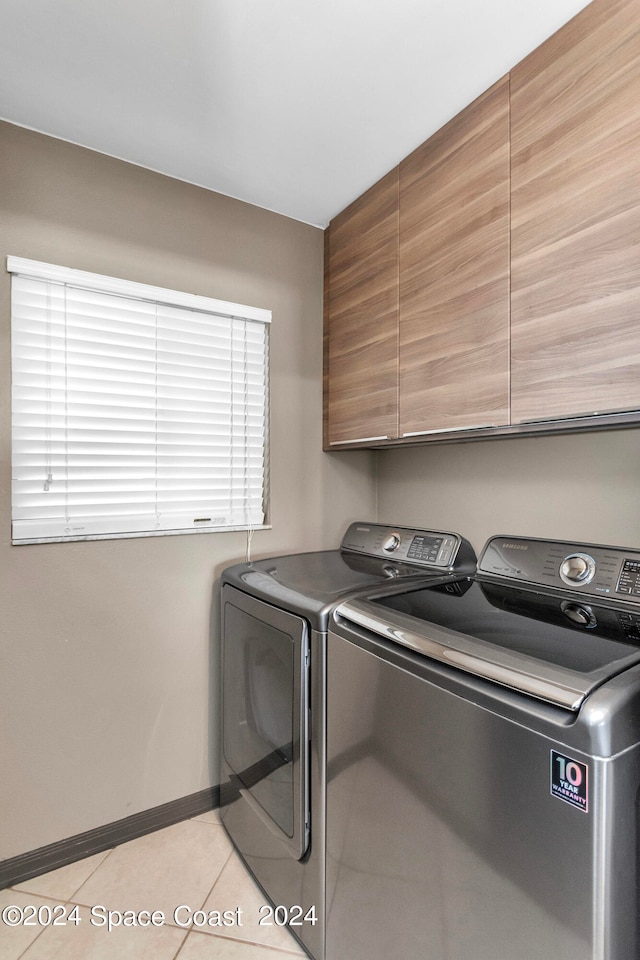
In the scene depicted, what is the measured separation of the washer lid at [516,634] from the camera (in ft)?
2.76

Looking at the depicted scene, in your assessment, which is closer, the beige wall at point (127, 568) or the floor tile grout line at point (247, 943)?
the floor tile grout line at point (247, 943)

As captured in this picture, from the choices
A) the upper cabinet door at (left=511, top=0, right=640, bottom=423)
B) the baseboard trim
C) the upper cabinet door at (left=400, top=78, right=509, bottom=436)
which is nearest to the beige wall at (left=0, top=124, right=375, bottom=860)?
the baseboard trim

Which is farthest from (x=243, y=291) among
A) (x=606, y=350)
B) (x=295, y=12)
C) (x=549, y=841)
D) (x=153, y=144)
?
(x=549, y=841)

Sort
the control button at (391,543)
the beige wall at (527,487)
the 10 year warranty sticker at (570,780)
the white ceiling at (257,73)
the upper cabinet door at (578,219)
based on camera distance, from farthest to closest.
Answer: the control button at (391,543) → the beige wall at (527,487) → the white ceiling at (257,73) → the upper cabinet door at (578,219) → the 10 year warranty sticker at (570,780)

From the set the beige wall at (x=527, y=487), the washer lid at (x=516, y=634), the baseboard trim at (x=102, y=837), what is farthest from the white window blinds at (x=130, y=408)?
the baseboard trim at (x=102, y=837)

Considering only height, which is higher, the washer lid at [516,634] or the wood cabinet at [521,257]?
the wood cabinet at [521,257]

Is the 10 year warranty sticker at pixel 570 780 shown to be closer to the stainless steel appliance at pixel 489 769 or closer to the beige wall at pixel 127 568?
the stainless steel appliance at pixel 489 769

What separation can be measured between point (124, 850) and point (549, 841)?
5.25 ft

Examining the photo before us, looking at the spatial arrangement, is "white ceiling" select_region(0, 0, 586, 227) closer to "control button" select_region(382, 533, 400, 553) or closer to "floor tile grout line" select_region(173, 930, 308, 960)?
"control button" select_region(382, 533, 400, 553)

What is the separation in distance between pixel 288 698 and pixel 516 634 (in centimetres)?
71

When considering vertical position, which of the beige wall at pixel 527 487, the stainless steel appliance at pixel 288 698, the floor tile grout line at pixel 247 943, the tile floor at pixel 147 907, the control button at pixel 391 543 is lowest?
the floor tile grout line at pixel 247 943

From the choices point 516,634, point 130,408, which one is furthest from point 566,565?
point 130,408

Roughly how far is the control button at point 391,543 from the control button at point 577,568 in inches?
26.0

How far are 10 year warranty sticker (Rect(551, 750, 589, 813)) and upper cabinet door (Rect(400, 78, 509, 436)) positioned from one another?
2.71ft
